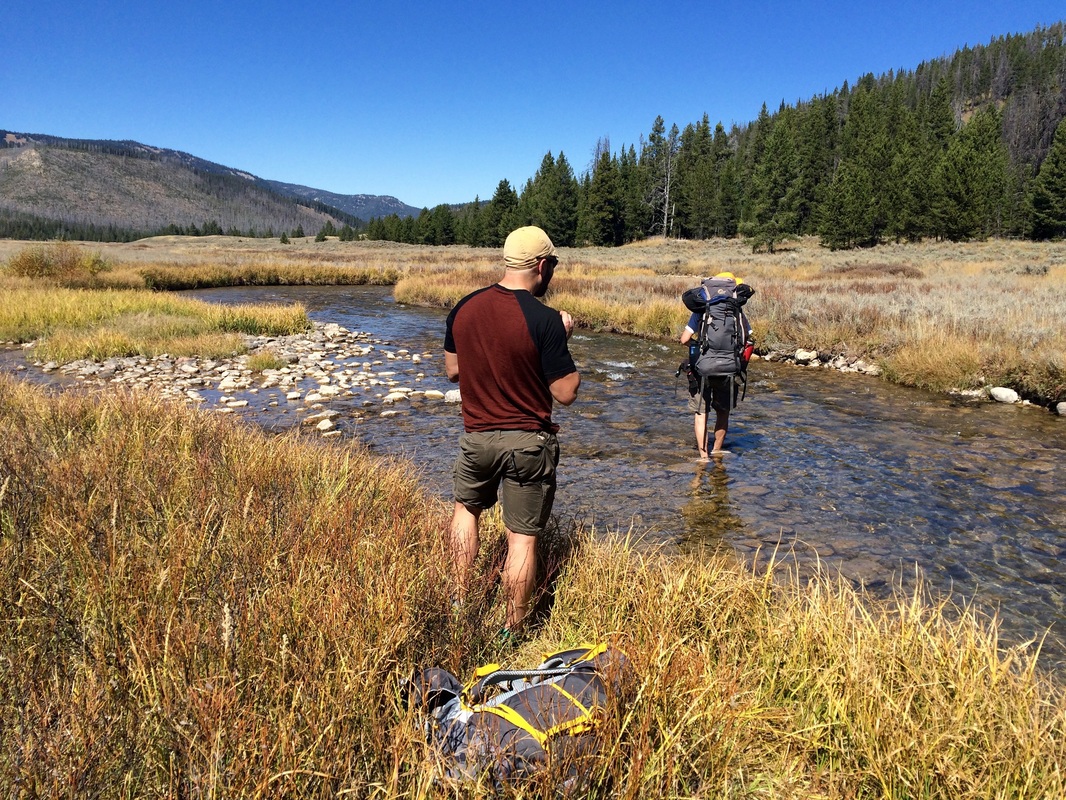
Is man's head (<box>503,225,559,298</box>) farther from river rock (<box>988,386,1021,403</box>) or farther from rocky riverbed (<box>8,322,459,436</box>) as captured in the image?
river rock (<box>988,386,1021,403</box>)

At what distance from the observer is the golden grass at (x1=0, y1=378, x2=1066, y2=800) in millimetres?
1825

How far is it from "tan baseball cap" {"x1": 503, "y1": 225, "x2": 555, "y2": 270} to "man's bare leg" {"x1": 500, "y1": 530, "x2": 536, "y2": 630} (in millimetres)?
1482

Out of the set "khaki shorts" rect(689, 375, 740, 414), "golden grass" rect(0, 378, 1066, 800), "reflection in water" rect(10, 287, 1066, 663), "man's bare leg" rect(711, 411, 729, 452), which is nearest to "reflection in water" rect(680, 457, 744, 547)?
"reflection in water" rect(10, 287, 1066, 663)

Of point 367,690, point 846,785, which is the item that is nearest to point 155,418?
point 367,690

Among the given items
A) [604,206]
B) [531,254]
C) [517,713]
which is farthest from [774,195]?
[517,713]

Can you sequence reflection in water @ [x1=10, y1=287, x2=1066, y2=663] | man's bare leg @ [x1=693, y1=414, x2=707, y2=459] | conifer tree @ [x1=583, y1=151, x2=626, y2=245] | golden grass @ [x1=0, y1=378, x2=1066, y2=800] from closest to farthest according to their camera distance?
golden grass @ [x1=0, y1=378, x2=1066, y2=800], reflection in water @ [x1=10, y1=287, x2=1066, y2=663], man's bare leg @ [x1=693, y1=414, x2=707, y2=459], conifer tree @ [x1=583, y1=151, x2=626, y2=245]

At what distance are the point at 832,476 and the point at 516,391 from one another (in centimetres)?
581

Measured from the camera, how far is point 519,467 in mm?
3340

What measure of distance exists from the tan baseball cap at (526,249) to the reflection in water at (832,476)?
3098mm

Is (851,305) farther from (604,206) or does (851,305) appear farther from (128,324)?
(604,206)

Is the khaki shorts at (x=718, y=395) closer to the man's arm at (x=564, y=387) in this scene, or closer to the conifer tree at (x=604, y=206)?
the man's arm at (x=564, y=387)

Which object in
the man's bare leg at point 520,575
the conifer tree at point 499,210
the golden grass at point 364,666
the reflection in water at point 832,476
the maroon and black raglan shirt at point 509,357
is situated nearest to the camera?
the golden grass at point 364,666

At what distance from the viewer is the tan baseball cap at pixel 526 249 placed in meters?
3.27

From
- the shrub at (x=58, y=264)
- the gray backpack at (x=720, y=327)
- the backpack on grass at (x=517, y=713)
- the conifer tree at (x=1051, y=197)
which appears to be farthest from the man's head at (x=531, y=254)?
the conifer tree at (x=1051, y=197)
